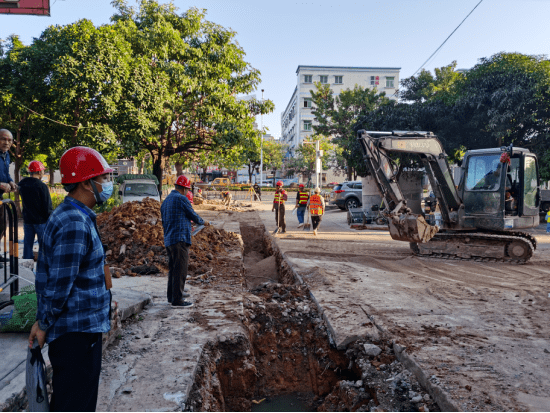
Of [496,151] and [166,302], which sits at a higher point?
[496,151]

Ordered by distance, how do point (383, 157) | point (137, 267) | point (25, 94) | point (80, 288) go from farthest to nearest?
point (25, 94), point (383, 157), point (137, 267), point (80, 288)

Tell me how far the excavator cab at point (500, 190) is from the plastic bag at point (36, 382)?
10.3m

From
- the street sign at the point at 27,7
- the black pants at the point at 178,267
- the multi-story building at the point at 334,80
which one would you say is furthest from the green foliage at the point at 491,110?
the multi-story building at the point at 334,80

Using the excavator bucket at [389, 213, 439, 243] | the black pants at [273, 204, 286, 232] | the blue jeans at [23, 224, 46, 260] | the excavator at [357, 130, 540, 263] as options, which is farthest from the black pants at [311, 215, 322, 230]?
the blue jeans at [23, 224, 46, 260]

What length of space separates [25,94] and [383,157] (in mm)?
13504

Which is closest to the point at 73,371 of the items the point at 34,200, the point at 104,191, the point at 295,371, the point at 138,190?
the point at 104,191

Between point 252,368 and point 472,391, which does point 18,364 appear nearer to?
point 252,368

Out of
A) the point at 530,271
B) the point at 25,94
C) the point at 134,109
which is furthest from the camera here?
the point at 134,109

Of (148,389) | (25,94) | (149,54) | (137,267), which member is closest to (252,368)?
(148,389)

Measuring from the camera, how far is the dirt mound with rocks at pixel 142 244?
8367mm

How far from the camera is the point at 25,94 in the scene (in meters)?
15.4

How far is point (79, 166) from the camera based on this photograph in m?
2.39

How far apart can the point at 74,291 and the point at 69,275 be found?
0.43 feet

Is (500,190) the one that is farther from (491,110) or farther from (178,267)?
(491,110)
